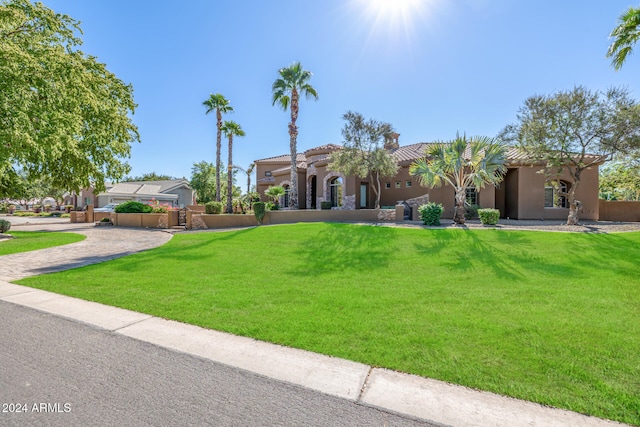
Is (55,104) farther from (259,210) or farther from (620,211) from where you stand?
(620,211)

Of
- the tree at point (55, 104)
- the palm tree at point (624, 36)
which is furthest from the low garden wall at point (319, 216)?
the palm tree at point (624, 36)

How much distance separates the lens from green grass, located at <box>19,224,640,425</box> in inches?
133

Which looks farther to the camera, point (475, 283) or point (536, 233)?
point (536, 233)

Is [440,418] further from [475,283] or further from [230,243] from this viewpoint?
[230,243]

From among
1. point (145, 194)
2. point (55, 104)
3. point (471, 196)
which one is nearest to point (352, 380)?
point (55, 104)

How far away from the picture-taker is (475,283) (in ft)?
23.0

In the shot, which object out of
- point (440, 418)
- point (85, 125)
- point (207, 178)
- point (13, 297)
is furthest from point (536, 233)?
point (207, 178)

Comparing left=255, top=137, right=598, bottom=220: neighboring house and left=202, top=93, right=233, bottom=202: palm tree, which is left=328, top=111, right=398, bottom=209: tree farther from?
left=202, top=93, right=233, bottom=202: palm tree

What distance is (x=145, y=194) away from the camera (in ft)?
138

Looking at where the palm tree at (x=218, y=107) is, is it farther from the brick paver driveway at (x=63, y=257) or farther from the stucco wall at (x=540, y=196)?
the stucco wall at (x=540, y=196)

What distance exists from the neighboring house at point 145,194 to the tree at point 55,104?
24.0 m

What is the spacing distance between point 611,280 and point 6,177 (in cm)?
2685

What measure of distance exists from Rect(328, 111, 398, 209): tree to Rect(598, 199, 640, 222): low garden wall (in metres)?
16.1

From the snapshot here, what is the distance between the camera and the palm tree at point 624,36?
12172 mm
